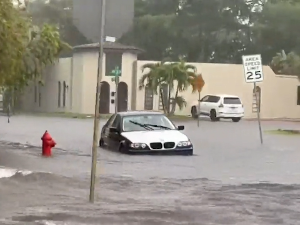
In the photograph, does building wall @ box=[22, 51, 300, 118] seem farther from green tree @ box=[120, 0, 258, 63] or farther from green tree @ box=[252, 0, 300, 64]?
green tree @ box=[120, 0, 258, 63]

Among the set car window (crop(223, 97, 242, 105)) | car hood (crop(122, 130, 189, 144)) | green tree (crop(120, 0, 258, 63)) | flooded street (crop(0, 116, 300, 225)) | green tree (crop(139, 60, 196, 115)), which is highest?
green tree (crop(120, 0, 258, 63))

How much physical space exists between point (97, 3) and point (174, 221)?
3.09 metres

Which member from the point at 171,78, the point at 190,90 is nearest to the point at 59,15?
the point at 190,90

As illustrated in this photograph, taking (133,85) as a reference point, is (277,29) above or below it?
above

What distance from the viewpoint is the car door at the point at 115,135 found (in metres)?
20.0

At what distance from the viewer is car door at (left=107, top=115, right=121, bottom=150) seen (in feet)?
65.5

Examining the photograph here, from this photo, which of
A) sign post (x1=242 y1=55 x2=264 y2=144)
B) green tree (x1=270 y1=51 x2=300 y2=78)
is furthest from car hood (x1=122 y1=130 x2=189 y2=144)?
green tree (x1=270 y1=51 x2=300 y2=78)

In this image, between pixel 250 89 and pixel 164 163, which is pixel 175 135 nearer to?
pixel 164 163

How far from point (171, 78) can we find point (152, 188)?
111 ft

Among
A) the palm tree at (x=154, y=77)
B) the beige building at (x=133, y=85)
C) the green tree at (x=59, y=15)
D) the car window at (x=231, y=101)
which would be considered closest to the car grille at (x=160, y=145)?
the car window at (x=231, y=101)

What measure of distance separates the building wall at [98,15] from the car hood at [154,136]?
9227mm

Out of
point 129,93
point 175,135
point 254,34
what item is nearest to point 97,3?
point 175,135

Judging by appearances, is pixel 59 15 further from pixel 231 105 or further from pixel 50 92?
pixel 231 105

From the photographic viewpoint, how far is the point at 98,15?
984 centimetres
